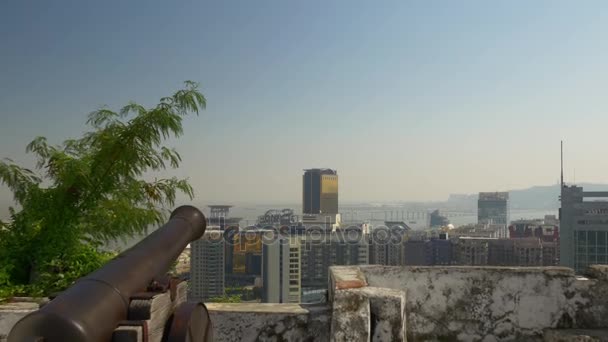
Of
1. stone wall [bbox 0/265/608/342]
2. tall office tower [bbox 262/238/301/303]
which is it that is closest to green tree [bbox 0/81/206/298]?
stone wall [bbox 0/265/608/342]

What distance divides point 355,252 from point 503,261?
3297 cm

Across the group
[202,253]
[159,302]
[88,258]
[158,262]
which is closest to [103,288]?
[159,302]

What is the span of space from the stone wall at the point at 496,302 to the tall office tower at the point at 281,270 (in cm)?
8849

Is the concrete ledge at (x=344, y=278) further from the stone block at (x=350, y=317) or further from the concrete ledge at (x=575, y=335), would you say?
the concrete ledge at (x=575, y=335)

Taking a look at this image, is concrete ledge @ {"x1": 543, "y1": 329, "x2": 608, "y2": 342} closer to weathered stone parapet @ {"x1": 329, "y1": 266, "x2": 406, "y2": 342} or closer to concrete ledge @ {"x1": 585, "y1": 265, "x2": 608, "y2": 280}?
concrete ledge @ {"x1": 585, "y1": 265, "x2": 608, "y2": 280}

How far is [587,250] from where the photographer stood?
77375 millimetres

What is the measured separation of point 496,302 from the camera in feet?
13.3

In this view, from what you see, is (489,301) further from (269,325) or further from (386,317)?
(269,325)

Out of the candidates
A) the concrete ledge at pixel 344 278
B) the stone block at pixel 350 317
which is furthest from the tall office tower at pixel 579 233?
the stone block at pixel 350 317

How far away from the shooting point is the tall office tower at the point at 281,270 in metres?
94.8

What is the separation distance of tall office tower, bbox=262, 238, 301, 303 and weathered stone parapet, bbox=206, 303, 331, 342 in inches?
3491

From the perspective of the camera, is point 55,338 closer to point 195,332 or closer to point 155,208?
point 195,332

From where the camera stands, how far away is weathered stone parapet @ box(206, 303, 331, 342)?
3.71 metres

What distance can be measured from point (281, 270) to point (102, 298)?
98.0 m
